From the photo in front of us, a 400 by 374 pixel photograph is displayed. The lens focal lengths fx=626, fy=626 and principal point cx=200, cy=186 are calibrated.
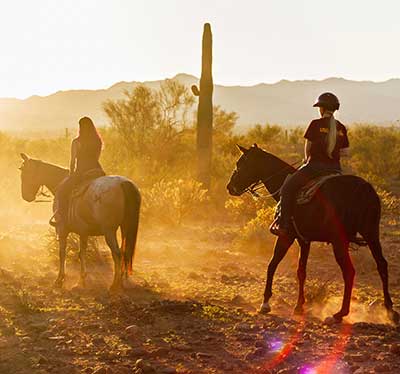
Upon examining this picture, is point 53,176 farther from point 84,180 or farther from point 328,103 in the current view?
point 328,103

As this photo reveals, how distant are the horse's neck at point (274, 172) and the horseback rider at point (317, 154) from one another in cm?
65

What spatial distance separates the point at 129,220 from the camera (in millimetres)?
9352

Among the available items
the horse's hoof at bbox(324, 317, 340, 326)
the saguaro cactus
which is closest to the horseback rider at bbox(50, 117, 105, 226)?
the horse's hoof at bbox(324, 317, 340, 326)

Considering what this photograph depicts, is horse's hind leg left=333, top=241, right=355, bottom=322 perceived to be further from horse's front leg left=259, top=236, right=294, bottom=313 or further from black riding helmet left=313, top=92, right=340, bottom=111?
black riding helmet left=313, top=92, right=340, bottom=111

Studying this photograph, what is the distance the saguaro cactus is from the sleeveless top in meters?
11.3

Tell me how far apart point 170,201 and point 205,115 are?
16.6ft

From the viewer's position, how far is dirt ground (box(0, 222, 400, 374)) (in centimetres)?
584

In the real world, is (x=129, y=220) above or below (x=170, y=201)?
above

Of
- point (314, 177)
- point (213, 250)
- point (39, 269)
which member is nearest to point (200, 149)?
point (213, 250)

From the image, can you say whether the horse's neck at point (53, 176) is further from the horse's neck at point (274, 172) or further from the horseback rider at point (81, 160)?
the horse's neck at point (274, 172)

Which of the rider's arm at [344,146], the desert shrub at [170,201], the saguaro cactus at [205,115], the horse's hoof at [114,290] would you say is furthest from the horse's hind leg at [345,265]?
the saguaro cactus at [205,115]

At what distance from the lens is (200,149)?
21.4 metres

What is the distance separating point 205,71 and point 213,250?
986 cm

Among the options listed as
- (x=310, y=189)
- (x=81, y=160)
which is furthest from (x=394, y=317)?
(x=81, y=160)
